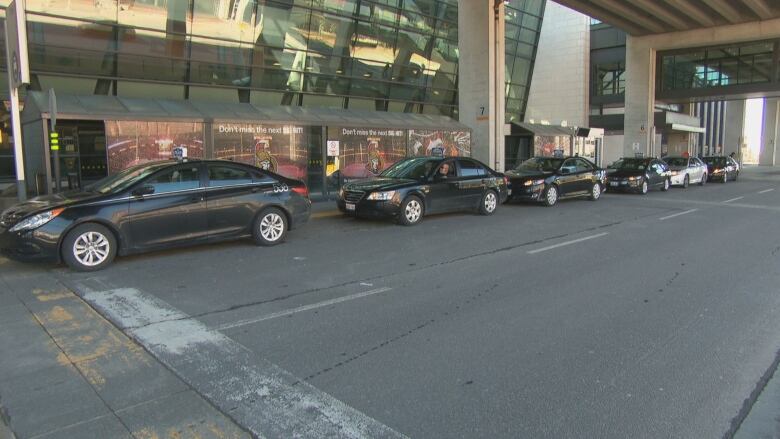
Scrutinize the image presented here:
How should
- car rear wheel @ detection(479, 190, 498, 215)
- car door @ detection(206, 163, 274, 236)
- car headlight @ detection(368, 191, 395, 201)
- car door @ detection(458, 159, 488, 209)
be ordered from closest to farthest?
1. car door @ detection(206, 163, 274, 236)
2. car headlight @ detection(368, 191, 395, 201)
3. car door @ detection(458, 159, 488, 209)
4. car rear wheel @ detection(479, 190, 498, 215)

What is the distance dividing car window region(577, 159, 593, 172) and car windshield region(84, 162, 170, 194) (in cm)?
1267

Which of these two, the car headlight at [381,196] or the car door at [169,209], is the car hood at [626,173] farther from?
the car door at [169,209]

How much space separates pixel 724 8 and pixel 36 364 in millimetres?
31598

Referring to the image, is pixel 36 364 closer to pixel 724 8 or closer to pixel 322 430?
pixel 322 430

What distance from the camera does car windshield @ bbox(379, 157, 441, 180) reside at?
1278cm

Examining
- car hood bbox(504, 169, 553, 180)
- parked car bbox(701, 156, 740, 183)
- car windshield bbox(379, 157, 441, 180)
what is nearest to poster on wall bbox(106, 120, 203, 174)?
car windshield bbox(379, 157, 441, 180)

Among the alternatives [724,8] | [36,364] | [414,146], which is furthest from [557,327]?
[724,8]

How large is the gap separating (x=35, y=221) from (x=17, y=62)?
18.3ft

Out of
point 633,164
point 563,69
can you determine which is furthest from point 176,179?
point 563,69

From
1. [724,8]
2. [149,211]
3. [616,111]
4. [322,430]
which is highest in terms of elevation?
[724,8]

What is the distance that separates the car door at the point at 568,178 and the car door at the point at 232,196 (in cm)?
975

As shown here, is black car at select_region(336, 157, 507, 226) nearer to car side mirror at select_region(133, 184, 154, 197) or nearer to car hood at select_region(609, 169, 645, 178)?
car side mirror at select_region(133, 184, 154, 197)

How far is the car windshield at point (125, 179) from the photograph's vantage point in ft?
27.2

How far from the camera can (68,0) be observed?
16406 millimetres
